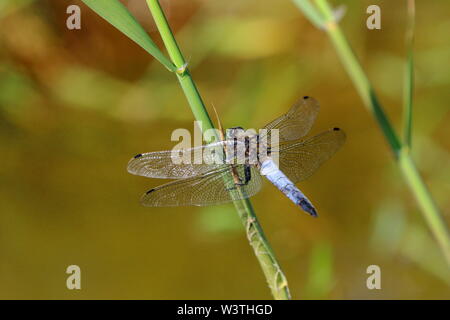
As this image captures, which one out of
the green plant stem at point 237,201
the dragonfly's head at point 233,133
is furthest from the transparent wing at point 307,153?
the green plant stem at point 237,201

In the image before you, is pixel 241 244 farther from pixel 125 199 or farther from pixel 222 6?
pixel 222 6

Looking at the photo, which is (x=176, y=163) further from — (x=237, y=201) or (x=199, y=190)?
(x=237, y=201)

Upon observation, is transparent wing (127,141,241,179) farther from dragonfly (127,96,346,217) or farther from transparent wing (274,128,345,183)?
transparent wing (274,128,345,183)

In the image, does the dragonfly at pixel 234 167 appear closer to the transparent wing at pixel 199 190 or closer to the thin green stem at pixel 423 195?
the transparent wing at pixel 199 190

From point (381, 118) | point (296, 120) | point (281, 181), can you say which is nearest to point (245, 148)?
point (281, 181)

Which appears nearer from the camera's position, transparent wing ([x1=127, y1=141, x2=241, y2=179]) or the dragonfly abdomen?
transparent wing ([x1=127, y1=141, x2=241, y2=179])

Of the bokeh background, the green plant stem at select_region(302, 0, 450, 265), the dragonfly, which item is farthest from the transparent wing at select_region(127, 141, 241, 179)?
the bokeh background
